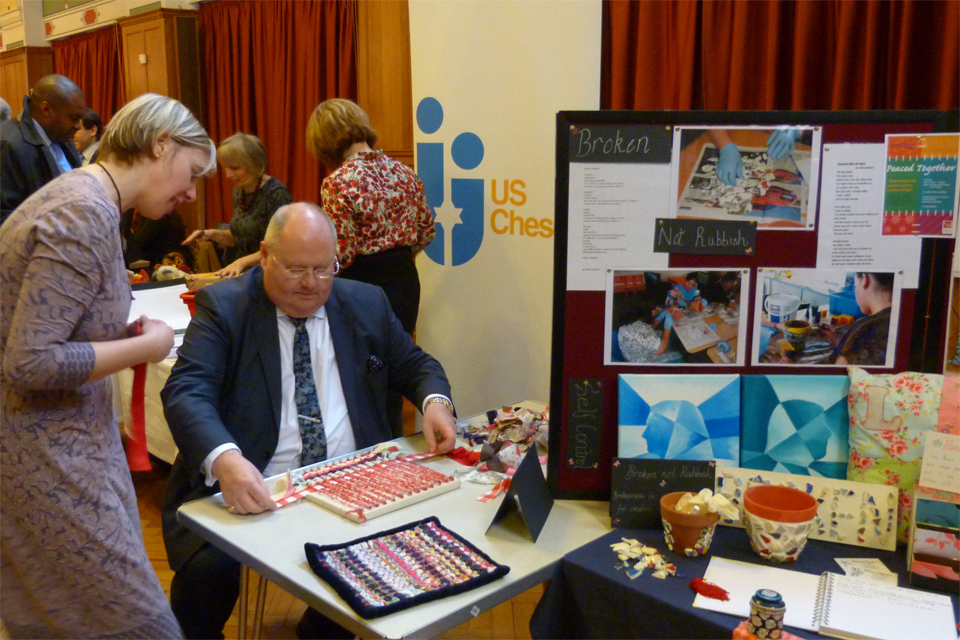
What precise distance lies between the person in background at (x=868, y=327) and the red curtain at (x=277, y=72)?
461cm

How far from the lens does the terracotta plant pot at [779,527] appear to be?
121cm

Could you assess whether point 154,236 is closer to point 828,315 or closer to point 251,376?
point 251,376

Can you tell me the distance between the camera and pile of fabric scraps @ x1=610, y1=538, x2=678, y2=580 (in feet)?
3.92

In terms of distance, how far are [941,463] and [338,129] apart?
2315 mm

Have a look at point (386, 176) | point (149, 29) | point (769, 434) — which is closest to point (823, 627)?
point (769, 434)

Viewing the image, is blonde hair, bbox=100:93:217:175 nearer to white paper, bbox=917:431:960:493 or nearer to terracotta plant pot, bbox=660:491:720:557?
terracotta plant pot, bbox=660:491:720:557

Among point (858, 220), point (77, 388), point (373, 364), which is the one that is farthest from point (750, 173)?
point (77, 388)

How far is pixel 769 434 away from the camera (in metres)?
1.41

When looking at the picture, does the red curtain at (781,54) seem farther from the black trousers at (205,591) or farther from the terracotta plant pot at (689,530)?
the black trousers at (205,591)

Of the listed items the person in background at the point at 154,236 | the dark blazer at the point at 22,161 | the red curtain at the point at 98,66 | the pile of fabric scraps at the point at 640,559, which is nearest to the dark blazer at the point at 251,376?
the pile of fabric scraps at the point at 640,559

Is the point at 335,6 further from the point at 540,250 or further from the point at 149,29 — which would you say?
the point at 540,250

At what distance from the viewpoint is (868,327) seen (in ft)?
4.61

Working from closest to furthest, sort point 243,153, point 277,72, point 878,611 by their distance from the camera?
point 878,611 < point 243,153 < point 277,72

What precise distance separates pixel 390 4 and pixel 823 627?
342 cm
